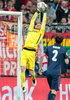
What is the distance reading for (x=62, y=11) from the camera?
1171 centimetres

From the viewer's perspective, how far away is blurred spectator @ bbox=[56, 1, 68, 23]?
11.6m

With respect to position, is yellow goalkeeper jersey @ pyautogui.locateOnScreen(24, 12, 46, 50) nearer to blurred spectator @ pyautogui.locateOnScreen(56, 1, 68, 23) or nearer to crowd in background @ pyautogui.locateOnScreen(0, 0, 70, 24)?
crowd in background @ pyautogui.locateOnScreen(0, 0, 70, 24)

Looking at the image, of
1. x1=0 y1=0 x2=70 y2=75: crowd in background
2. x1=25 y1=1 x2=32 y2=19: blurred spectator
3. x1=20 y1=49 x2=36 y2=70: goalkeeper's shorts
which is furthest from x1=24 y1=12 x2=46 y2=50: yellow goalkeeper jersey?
x1=25 y1=1 x2=32 y2=19: blurred spectator

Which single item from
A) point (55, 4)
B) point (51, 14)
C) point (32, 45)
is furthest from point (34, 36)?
point (55, 4)

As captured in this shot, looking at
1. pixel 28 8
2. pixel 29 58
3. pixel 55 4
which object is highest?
pixel 55 4

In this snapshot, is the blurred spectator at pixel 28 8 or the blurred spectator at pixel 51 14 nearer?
the blurred spectator at pixel 51 14

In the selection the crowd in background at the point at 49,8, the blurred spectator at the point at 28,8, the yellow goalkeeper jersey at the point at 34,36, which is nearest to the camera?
the yellow goalkeeper jersey at the point at 34,36

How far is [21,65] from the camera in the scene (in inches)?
331

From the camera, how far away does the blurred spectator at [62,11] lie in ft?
38.2

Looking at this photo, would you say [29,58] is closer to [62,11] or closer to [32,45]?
[32,45]

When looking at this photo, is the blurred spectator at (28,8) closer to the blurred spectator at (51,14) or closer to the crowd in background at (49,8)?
the crowd in background at (49,8)

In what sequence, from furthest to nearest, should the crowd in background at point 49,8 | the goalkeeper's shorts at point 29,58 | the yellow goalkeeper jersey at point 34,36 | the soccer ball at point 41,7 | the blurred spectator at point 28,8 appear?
the blurred spectator at point 28,8 → the crowd in background at point 49,8 → the soccer ball at point 41,7 → the yellow goalkeeper jersey at point 34,36 → the goalkeeper's shorts at point 29,58

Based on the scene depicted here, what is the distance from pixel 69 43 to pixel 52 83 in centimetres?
190

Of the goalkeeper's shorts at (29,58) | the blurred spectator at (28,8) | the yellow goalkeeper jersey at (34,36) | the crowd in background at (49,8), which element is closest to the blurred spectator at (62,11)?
the crowd in background at (49,8)
